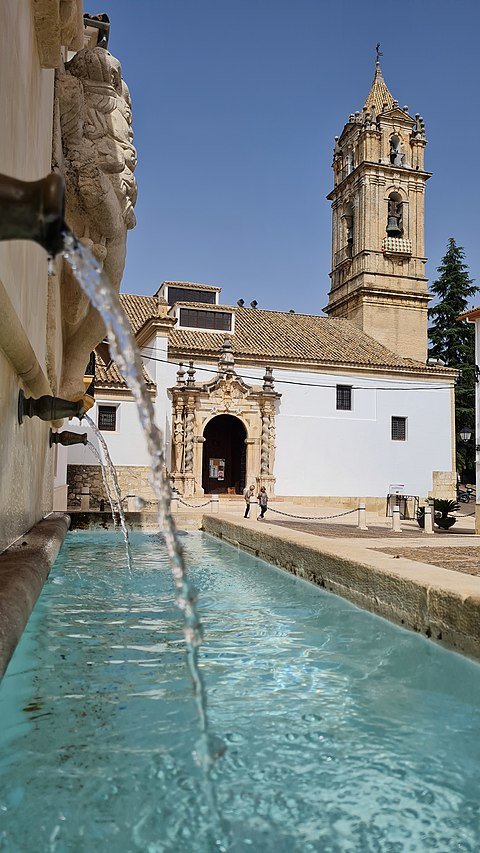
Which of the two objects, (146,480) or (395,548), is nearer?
(395,548)

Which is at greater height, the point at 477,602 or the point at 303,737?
the point at 477,602

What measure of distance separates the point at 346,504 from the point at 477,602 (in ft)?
72.6

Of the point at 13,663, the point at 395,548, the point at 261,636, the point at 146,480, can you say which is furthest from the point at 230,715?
the point at 146,480

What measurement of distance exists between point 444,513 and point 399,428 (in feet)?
36.8

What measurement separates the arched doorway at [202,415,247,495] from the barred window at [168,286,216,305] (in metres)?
4.88

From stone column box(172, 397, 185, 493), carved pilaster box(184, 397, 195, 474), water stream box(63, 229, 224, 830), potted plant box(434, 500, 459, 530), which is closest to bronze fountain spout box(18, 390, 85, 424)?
water stream box(63, 229, 224, 830)

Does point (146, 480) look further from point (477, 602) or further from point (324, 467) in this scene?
point (477, 602)

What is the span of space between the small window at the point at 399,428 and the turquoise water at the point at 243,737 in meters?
22.8

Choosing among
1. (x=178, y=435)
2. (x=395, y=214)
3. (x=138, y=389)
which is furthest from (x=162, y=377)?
(x=138, y=389)

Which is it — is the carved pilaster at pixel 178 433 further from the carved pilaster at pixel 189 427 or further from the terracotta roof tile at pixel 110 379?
the terracotta roof tile at pixel 110 379

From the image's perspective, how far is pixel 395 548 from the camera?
7.86 metres

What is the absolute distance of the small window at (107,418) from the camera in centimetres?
2212

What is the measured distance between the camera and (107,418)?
22281mm

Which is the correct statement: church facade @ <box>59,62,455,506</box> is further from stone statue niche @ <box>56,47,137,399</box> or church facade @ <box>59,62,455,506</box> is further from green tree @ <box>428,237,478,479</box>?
stone statue niche @ <box>56,47,137,399</box>
